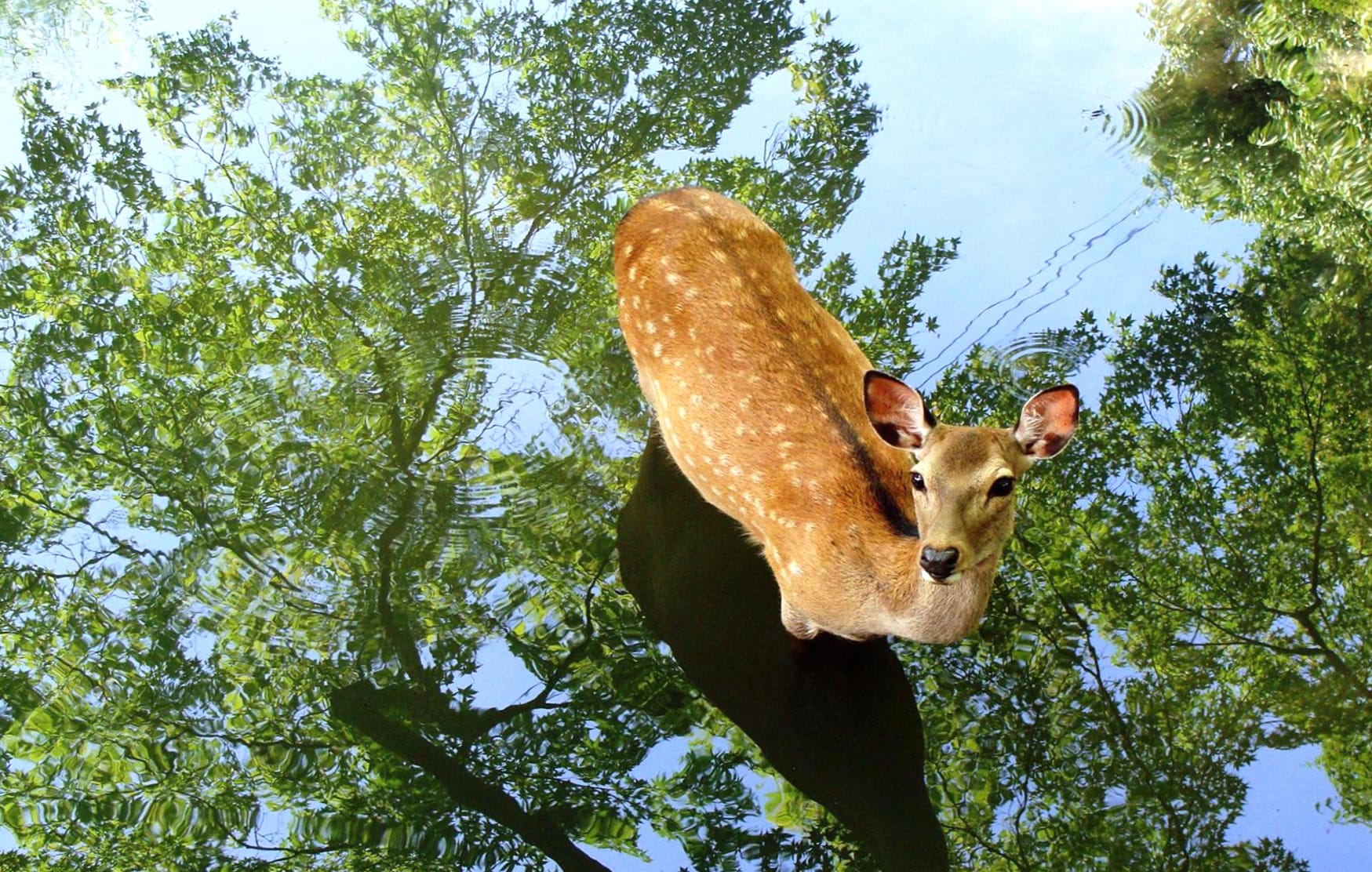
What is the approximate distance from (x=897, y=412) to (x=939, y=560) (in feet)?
1.70

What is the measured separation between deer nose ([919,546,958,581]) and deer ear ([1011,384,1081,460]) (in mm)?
481

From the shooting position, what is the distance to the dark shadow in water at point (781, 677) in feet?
13.1

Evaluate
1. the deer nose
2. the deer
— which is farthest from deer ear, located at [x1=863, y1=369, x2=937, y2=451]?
the deer nose

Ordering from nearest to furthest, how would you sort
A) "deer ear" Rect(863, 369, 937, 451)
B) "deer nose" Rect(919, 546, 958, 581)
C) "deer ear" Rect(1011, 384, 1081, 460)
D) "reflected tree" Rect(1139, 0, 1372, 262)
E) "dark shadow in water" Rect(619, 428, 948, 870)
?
"deer nose" Rect(919, 546, 958, 581)
"deer ear" Rect(1011, 384, 1081, 460)
"deer ear" Rect(863, 369, 937, 451)
"dark shadow in water" Rect(619, 428, 948, 870)
"reflected tree" Rect(1139, 0, 1372, 262)

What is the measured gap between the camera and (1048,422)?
3.55 metres

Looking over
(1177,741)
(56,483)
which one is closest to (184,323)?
(56,483)

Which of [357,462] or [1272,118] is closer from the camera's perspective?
[357,462]

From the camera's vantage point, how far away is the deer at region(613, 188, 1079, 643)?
3.51m

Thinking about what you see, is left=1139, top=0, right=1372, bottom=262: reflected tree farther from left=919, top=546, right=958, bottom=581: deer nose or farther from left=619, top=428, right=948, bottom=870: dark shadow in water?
left=919, top=546, right=958, bottom=581: deer nose


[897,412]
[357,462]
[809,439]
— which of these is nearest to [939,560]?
[897,412]

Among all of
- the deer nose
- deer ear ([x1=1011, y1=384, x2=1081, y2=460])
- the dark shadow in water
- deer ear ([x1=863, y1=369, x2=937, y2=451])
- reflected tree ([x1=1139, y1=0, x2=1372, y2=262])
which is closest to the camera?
the deer nose

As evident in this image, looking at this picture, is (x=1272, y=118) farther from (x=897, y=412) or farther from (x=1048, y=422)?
(x=897, y=412)

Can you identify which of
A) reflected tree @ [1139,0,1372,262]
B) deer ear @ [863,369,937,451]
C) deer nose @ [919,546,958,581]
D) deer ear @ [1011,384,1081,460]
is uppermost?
reflected tree @ [1139,0,1372,262]

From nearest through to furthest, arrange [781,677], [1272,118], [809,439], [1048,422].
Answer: [1048,422], [809,439], [781,677], [1272,118]
